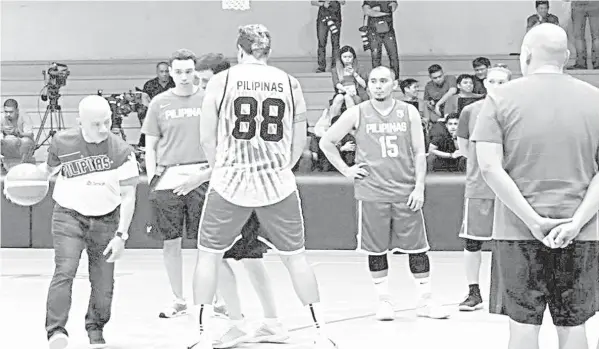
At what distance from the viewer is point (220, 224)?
5762mm

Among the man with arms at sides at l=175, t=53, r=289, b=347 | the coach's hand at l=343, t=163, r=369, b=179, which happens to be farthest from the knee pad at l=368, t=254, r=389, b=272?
the man with arms at sides at l=175, t=53, r=289, b=347

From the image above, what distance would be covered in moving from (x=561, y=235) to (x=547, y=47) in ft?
2.67

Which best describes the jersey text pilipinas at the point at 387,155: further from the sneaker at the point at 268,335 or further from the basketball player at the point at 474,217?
the sneaker at the point at 268,335

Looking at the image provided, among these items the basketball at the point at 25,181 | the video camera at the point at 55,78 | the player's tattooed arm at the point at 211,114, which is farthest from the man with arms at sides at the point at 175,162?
the video camera at the point at 55,78

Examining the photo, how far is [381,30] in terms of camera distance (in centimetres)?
1588

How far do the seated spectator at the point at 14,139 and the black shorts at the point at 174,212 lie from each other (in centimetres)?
675

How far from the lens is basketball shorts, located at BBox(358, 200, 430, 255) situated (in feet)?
24.8

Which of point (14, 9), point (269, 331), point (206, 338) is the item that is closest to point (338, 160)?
point (269, 331)

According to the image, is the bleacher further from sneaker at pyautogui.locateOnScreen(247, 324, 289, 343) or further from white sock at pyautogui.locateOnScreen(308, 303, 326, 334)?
white sock at pyautogui.locateOnScreen(308, 303, 326, 334)

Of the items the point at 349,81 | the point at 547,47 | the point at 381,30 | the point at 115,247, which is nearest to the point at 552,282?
the point at 547,47

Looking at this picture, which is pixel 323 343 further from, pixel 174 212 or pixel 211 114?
pixel 174 212

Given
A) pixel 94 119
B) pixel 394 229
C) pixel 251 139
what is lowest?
pixel 394 229

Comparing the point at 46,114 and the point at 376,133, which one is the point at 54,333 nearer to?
the point at 376,133

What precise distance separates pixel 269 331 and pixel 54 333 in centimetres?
139
